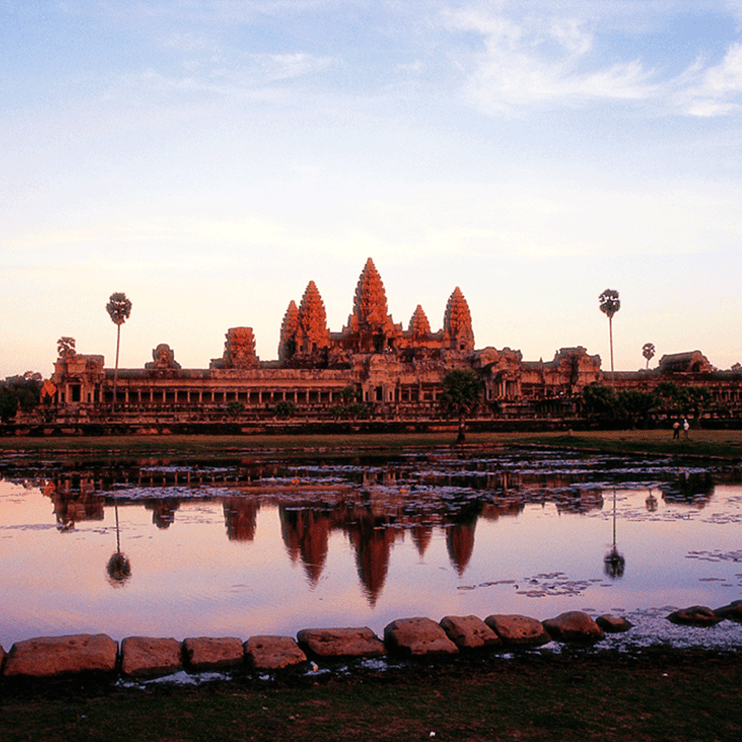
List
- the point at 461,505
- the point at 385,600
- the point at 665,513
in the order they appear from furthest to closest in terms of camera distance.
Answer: the point at 461,505 → the point at 665,513 → the point at 385,600

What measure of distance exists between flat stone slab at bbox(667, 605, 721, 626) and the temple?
2655 inches

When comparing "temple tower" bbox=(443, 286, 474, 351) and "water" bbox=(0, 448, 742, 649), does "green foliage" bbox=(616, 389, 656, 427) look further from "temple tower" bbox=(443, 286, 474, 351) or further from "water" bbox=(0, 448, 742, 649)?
"temple tower" bbox=(443, 286, 474, 351)

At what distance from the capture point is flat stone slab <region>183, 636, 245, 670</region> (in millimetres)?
7418

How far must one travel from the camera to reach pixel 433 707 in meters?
6.48

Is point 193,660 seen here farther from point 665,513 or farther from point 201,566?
point 665,513

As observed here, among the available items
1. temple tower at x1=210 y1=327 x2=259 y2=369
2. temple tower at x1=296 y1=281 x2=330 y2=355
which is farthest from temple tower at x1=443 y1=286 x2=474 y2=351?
temple tower at x1=210 y1=327 x2=259 y2=369

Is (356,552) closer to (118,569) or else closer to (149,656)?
(118,569)

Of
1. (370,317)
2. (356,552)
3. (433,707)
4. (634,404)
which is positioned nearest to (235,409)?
(634,404)

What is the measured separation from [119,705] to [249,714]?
3.50 feet

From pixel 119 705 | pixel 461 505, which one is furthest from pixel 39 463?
pixel 119 705

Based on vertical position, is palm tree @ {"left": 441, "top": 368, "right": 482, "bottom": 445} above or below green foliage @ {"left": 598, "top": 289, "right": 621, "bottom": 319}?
below

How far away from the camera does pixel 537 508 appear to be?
59.1 feet

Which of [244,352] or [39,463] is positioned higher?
[244,352]

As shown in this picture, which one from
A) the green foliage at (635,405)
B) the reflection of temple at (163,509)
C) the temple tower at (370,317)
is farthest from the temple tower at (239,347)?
the reflection of temple at (163,509)
